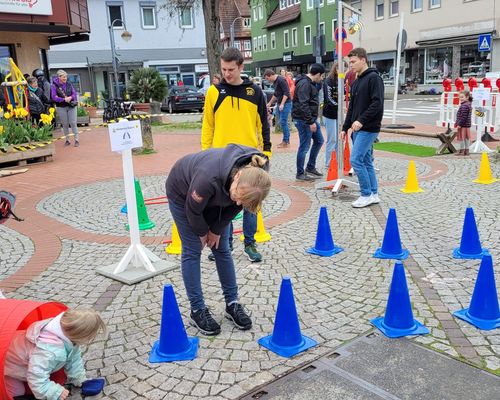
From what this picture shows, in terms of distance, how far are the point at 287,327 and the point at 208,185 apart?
1148 millimetres

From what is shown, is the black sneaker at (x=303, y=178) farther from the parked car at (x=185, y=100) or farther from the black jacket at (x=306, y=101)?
the parked car at (x=185, y=100)

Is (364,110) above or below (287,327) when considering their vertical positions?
above

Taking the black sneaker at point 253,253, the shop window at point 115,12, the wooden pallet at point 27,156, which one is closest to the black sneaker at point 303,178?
the black sneaker at point 253,253

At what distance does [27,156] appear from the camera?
11.0 m

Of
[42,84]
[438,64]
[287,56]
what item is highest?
[287,56]

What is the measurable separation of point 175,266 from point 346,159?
4.82m

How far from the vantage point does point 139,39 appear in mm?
36125

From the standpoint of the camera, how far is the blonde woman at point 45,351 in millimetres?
2771

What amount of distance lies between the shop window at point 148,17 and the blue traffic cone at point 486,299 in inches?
1418

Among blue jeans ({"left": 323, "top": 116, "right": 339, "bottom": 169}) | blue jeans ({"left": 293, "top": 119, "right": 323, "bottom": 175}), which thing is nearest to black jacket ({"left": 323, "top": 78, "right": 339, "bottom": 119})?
blue jeans ({"left": 323, "top": 116, "right": 339, "bottom": 169})

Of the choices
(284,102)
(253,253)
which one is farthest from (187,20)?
(253,253)

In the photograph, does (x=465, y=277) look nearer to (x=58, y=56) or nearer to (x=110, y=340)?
(x=110, y=340)

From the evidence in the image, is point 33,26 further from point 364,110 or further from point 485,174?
point 485,174

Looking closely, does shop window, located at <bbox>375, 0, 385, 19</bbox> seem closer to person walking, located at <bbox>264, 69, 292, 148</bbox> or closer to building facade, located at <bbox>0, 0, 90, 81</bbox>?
building facade, located at <bbox>0, 0, 90, 81</bbox>
